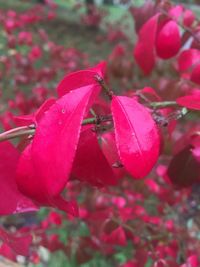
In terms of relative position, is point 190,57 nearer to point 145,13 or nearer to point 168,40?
point 168,40

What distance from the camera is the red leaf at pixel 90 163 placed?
0.71 meters

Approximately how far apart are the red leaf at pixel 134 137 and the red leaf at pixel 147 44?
0.47m

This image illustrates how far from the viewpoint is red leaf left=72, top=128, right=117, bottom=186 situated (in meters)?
0.71

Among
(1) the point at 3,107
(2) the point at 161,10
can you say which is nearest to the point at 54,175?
(2) the point at 161,10

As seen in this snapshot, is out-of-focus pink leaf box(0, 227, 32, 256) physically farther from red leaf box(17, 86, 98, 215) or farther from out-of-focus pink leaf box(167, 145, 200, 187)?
out-of-focus pink leaf box(167, 145, 200, 187)

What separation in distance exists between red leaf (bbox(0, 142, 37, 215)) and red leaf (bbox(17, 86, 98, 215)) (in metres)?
0.09

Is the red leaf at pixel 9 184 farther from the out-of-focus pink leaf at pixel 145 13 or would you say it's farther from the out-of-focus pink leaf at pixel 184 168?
the out-of-focus pink leaf at pixel 145 13

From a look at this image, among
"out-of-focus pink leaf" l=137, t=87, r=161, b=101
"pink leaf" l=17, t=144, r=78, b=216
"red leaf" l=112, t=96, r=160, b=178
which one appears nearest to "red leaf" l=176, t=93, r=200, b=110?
"red leaf" l=112, t=96, r=160, b=178

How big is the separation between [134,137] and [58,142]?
3.6 inches

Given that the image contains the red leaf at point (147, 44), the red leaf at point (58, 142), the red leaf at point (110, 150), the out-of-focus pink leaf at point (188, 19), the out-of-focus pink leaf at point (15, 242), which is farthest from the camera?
the out-of-focus pink leaf at point (188, 19)

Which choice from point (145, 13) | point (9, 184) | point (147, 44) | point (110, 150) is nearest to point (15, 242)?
point (9, 184)

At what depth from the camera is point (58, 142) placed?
22.5 inches

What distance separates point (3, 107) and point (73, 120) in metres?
3.70

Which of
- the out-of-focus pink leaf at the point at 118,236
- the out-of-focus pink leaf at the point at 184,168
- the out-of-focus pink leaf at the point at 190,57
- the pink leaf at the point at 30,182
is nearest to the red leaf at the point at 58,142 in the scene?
the pink leaf at the point at 30,182
